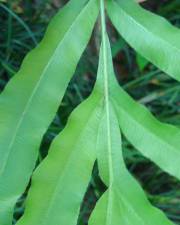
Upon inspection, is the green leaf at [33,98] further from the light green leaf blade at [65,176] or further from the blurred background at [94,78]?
the blurred background at [94,78]

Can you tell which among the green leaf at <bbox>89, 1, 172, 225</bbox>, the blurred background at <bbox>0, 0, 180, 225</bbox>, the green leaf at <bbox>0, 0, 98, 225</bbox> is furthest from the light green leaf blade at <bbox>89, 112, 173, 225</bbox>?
the blurred background at <bbox>0, 0, 180, 225</bbox>

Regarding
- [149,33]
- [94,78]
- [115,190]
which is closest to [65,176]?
[115,190]

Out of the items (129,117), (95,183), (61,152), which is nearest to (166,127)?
(129,117)

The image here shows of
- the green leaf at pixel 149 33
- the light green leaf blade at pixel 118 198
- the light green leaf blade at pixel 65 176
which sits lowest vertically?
the light green leaf blade at pixel 118 198

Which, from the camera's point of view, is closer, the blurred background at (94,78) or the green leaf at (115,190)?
the green leaf at (115,190)

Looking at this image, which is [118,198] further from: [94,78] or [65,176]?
[94,78]

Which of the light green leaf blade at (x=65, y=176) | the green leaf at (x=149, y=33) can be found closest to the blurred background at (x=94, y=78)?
the green leaf at (x=149, y=33)

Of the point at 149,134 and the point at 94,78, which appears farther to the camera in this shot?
the point at 94,78
